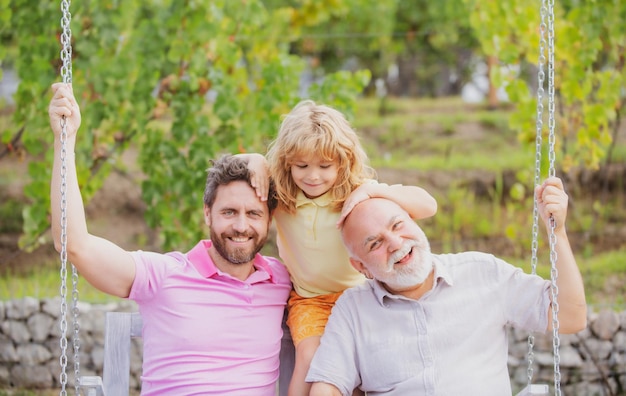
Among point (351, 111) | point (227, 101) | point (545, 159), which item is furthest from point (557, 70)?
point (227, 101)

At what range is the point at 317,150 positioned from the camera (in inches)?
124

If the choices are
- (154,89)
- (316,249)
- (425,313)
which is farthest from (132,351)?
(425,313)

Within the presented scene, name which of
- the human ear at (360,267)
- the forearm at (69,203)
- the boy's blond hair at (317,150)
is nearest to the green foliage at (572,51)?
the boy's blond hair at (317,150)

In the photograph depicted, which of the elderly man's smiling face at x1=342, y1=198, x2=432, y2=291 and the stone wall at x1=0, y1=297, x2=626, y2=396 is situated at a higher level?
the elderly man's smiling face at x1=342, y1=198, x2=432, y2=291

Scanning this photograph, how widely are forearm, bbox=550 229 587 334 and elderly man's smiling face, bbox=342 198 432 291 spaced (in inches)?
16.7

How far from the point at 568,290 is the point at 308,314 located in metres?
0.90

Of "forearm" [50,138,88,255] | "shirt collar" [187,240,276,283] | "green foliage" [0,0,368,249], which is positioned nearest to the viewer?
"forearm" [50,138,88,255]

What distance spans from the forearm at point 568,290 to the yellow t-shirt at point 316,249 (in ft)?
2.47

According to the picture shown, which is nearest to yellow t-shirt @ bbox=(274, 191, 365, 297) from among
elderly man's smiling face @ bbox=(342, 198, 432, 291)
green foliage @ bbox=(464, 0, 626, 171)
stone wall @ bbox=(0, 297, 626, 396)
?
elderly man's smiling face @ bbox=(342, 198, 432, 291)

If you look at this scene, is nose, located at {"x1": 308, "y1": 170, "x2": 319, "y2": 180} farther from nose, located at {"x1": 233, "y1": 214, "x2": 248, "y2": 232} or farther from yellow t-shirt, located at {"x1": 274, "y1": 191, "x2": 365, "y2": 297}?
nose, located at {"x1": 233, "y1": 214, "x2": 248, "y2": 232}

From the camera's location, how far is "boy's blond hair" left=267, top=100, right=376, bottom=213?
317cm

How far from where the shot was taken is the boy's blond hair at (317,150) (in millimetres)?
3174

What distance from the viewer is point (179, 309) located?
10.2 ft

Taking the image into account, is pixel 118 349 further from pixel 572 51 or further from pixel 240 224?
pixel 572 51
